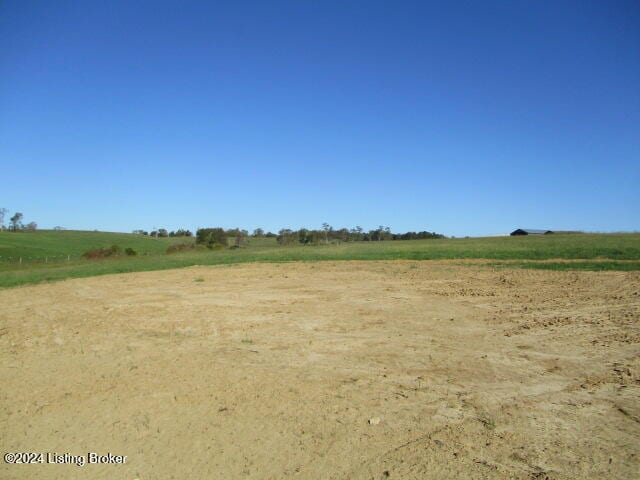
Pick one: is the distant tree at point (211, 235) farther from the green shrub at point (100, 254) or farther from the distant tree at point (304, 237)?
the green shrub at point (100, 254)

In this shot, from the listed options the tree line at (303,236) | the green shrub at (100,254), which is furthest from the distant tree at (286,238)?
the green shrub at (100,254)

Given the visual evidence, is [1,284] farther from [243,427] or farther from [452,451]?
[452,451]

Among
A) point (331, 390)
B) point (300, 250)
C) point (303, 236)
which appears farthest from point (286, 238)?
point (331, 390)

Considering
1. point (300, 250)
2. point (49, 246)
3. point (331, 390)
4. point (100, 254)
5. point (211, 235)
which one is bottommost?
point (331, 390)

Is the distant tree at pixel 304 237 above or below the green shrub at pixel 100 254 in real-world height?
above

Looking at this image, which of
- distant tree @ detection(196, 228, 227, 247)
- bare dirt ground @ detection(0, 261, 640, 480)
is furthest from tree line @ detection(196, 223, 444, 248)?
→ bare dirt ground @ detection(0, 261, 640, 480)

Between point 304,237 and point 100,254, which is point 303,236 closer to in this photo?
point 304,237

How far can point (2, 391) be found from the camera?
20.7ft

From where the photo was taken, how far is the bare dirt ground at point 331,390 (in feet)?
14.0

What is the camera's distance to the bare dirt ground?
4270 mm

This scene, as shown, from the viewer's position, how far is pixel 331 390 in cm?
603

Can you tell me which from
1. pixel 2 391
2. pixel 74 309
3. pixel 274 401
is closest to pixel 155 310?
pixel 74 309

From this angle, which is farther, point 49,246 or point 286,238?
point 286,238

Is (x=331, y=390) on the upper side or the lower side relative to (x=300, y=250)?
lower
